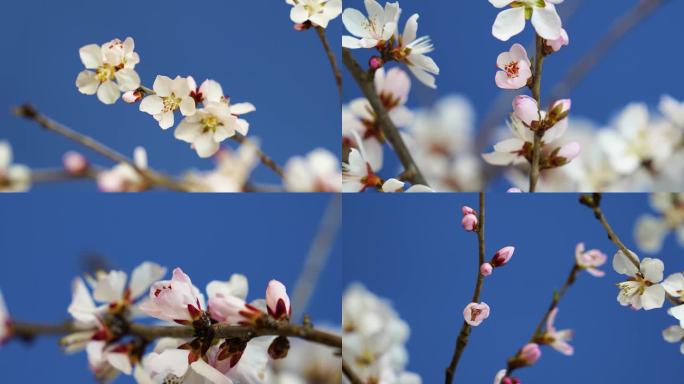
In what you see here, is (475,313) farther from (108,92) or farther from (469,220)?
(108,92)

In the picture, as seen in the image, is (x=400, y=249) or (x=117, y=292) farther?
(x=400, y=249)

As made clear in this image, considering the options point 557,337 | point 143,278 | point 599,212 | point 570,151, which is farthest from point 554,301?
point 143,278

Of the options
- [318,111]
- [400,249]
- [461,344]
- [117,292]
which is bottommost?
[117,292]

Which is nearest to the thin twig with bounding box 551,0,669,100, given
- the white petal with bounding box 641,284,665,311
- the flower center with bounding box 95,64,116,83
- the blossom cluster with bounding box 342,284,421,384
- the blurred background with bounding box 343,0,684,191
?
the blurred background with bounding box 343,0,684,191

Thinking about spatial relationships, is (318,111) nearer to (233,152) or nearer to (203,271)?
(233,152)

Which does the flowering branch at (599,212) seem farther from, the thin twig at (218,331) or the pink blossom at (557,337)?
the thin twig at (218,331)

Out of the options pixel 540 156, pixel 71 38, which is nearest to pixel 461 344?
pixel 540 156
